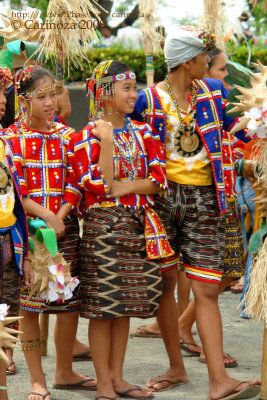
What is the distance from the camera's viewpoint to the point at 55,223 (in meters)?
4.29

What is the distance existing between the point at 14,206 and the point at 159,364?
5.93 feet

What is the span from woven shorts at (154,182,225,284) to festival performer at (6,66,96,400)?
560mm

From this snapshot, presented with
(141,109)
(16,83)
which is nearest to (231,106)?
(141,109)

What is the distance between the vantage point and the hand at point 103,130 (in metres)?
4.21

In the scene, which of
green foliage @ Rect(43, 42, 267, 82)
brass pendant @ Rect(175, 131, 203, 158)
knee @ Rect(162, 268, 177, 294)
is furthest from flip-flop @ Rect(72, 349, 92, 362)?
green foliage @ Rect(43, 42, 267, 82)

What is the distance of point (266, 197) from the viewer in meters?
4.24

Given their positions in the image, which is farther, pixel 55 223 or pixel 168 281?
pixel 168 281

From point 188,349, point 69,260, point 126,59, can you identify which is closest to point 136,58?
point 126,59

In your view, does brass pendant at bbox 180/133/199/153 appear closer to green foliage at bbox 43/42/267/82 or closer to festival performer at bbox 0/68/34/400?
festival performer at bbox 0/68/34/400

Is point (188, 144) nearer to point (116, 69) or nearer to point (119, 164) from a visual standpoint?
point (119, 164)

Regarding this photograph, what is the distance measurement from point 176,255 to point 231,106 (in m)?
0.94

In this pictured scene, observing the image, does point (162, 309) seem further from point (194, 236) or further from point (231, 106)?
point (231, 106)

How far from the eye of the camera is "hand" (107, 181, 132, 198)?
4254 mm

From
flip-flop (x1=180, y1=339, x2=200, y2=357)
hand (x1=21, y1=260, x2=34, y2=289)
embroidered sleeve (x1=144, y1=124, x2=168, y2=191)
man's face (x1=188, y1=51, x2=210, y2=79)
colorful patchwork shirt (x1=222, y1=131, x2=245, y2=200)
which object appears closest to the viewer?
hand (x1=21, y1=260, x2=34, y2=289)
